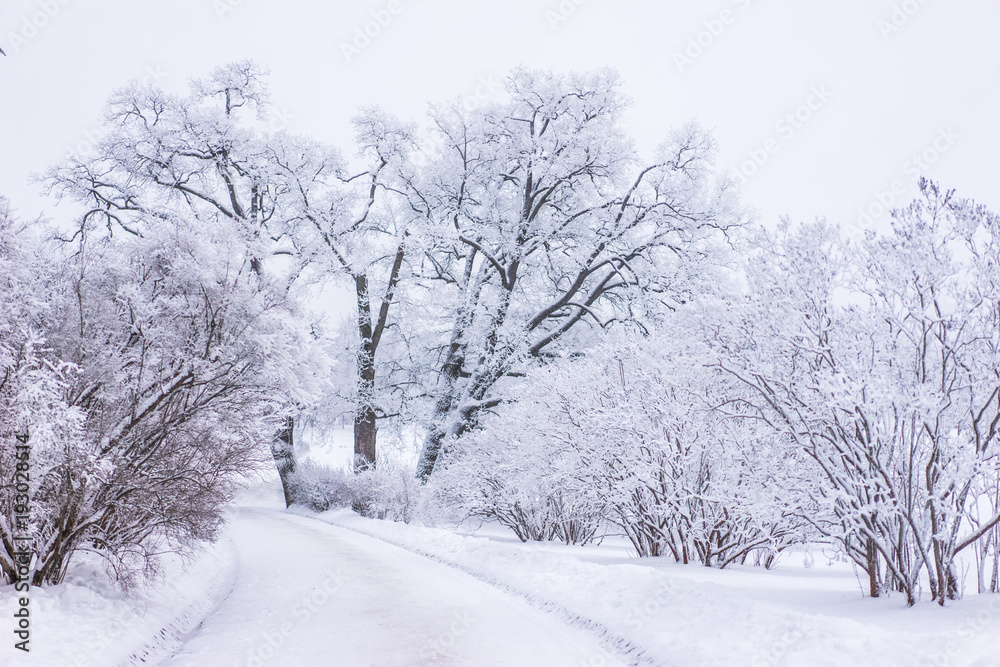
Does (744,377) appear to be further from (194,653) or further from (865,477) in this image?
(194,653)

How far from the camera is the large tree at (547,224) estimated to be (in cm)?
2070

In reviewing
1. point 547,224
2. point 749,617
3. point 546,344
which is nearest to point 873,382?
point 749,617

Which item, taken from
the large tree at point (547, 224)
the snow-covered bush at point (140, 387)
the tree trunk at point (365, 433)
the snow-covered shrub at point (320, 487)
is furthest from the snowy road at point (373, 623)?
the snow-covered shrub at point (320, 487)

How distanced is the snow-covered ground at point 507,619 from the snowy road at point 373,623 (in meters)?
0.03

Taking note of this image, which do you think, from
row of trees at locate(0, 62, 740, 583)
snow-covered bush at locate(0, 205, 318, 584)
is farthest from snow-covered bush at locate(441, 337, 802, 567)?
snow-covered bush at locate(0, 205, 318, 584)

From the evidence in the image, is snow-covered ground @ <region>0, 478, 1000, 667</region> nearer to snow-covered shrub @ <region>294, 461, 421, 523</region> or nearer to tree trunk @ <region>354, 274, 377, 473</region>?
snow-covered shrub @ <region>294, 461, 421, 523</region>

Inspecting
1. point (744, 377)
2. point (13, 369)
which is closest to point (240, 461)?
point (13, 369)

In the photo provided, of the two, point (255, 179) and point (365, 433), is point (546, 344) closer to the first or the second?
point (365, 433)

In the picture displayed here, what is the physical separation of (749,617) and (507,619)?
2.85 m

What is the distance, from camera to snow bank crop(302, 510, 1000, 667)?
16.6ft

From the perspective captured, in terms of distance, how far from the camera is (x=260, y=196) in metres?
23.8

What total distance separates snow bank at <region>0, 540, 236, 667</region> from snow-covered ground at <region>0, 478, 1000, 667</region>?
0.02m

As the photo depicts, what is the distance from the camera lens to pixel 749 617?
6.41 meters

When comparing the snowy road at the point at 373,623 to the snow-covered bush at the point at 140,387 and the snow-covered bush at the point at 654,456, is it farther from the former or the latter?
the snow-covered bush at the point at 654,456
